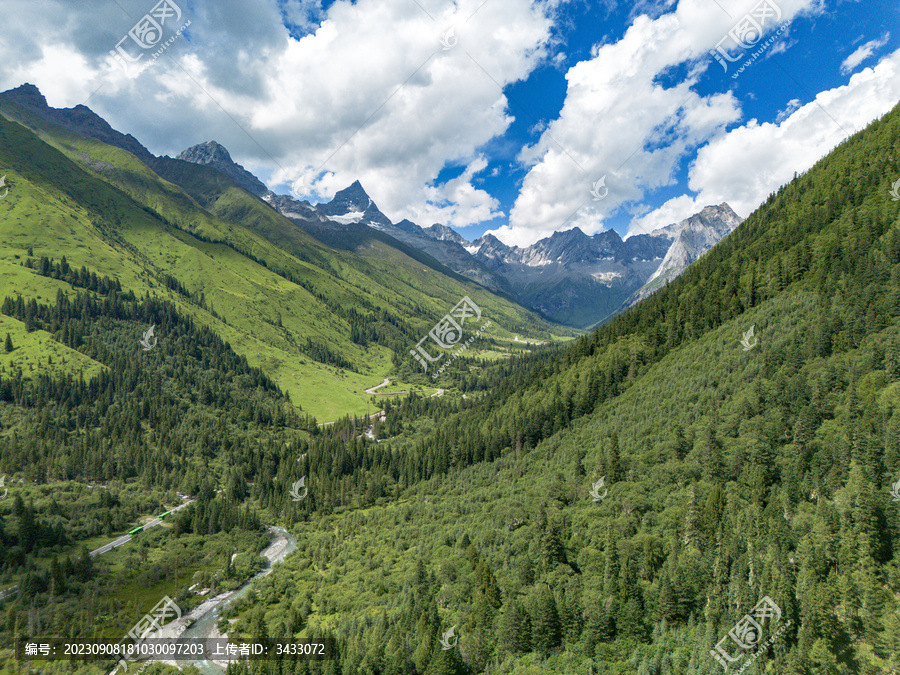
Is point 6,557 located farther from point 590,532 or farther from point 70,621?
point 590,532

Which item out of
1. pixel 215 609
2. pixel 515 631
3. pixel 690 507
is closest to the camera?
A: pixel 515 631

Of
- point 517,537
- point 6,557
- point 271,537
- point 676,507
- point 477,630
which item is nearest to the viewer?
point 477,630

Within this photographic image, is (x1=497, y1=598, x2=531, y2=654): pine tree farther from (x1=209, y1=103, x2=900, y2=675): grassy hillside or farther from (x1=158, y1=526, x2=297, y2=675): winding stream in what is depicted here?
(x1=158, y1=526, x2=297, y2=675): winding stream

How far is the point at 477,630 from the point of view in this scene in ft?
236

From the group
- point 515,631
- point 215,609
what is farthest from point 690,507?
point 215,609

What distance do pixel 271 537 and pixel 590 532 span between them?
104 metres

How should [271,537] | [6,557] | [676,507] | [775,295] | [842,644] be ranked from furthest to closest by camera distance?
[271,537] → [775,295] → [6,557] → [676,507] → [842,644]

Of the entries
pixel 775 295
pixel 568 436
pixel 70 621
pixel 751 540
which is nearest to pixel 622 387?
pixel 568 436

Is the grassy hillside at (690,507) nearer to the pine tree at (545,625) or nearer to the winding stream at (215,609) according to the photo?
the pine tree at (545,625)

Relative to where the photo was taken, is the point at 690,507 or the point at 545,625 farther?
the point at 690,507

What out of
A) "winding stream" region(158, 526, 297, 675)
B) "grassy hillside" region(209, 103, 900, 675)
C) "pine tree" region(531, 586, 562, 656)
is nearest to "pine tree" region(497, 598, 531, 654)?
"grassy hillside" region(209, 103, 900, 675)

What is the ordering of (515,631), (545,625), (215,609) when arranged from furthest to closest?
(215,609), (515,631), (545,625)

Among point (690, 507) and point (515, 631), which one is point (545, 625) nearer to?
point (515, 631)

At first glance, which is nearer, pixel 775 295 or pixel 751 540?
pixel 751 540
